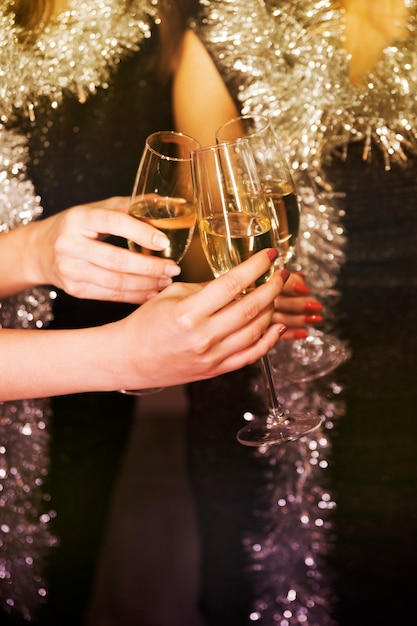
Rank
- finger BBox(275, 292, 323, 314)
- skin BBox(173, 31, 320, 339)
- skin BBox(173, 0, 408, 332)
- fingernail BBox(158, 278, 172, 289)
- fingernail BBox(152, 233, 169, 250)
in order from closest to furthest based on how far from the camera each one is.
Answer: fingernail BBox(152, 233, 169, 250)
fingernail BBox(158, 278, 172, 289)
finger BBox(275, 292, 323, 314)
skin BBox(173, 0, 408, 332)
skin BBox(173, 31, 320, 339)

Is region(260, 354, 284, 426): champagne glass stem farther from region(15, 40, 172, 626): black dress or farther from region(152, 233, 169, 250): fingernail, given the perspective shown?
region(15, 40, 172, 626): black dress

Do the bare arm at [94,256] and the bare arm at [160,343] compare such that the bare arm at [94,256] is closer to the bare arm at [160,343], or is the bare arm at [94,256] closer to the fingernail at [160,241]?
the fingernail at [160,241]

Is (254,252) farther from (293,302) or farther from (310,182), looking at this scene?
(310,182)

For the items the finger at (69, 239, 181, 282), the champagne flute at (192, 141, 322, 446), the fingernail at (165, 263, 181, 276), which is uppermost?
the champagne flute at (192, 141, 322, 446)

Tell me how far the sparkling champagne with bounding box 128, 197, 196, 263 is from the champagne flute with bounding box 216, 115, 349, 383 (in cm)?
12

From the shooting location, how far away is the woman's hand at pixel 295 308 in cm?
128

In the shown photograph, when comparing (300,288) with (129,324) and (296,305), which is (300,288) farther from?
(129,324)

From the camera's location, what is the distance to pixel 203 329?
33.7 inches

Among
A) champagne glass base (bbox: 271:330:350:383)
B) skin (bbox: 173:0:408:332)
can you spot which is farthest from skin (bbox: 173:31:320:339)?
champagne glass base (bbox: 271:330:350:383)

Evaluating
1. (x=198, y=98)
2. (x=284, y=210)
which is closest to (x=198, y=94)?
(x=198, y=98)

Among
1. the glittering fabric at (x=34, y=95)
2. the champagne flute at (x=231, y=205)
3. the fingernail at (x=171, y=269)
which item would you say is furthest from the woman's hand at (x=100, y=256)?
the glittering fabric at (x=34, y=95)

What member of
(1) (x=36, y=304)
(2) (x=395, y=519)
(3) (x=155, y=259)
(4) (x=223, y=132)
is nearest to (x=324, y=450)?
(2) (x=395, y=519)

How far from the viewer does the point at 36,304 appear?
1623mm

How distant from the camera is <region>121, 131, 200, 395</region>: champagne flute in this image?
3.66 feet
